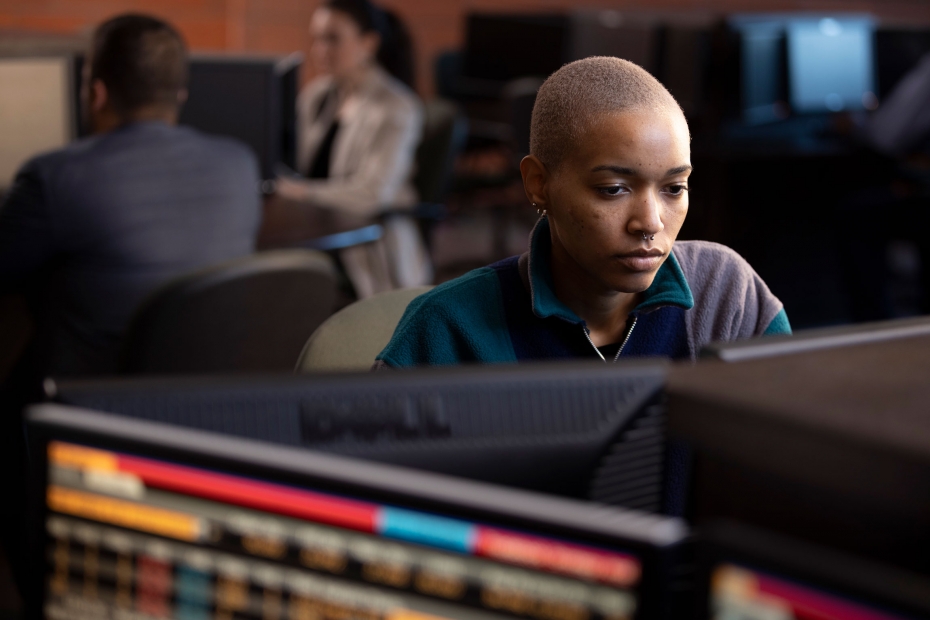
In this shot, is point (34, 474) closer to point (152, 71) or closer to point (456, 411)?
point (456, 411)

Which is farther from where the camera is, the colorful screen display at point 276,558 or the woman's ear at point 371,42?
the woman's ear at point 371,42

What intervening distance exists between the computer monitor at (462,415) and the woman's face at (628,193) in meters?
0.30

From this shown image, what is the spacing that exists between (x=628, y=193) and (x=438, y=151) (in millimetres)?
2760

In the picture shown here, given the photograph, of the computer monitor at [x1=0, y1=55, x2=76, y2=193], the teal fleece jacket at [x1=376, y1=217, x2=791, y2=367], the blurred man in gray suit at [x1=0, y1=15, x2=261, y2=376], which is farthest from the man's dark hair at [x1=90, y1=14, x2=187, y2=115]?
the teal fleece jacket at [x1=376, y1=217, x2=791, y2=367]

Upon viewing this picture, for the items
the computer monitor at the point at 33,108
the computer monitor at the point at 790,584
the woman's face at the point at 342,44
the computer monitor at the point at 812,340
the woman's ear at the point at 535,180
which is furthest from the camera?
the woman's face at the point at 342,44

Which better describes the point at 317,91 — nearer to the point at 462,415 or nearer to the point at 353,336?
the point at 353,336

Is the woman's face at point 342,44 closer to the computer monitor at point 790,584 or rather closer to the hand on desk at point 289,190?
the hand on desk at point 289,190

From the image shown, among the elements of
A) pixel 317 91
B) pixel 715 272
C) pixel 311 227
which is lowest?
pixel 311 227

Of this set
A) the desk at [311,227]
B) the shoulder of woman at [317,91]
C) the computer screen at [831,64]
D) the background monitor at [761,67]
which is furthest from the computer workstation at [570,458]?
the computer screen at [831,64]

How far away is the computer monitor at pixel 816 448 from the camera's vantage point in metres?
0.51

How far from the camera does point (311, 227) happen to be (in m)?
2.71

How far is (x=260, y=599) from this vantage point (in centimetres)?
55

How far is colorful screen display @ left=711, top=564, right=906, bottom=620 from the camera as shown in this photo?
1.39ft

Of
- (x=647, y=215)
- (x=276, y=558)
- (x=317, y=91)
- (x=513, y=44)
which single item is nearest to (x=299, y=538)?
(x=276, y=558)
